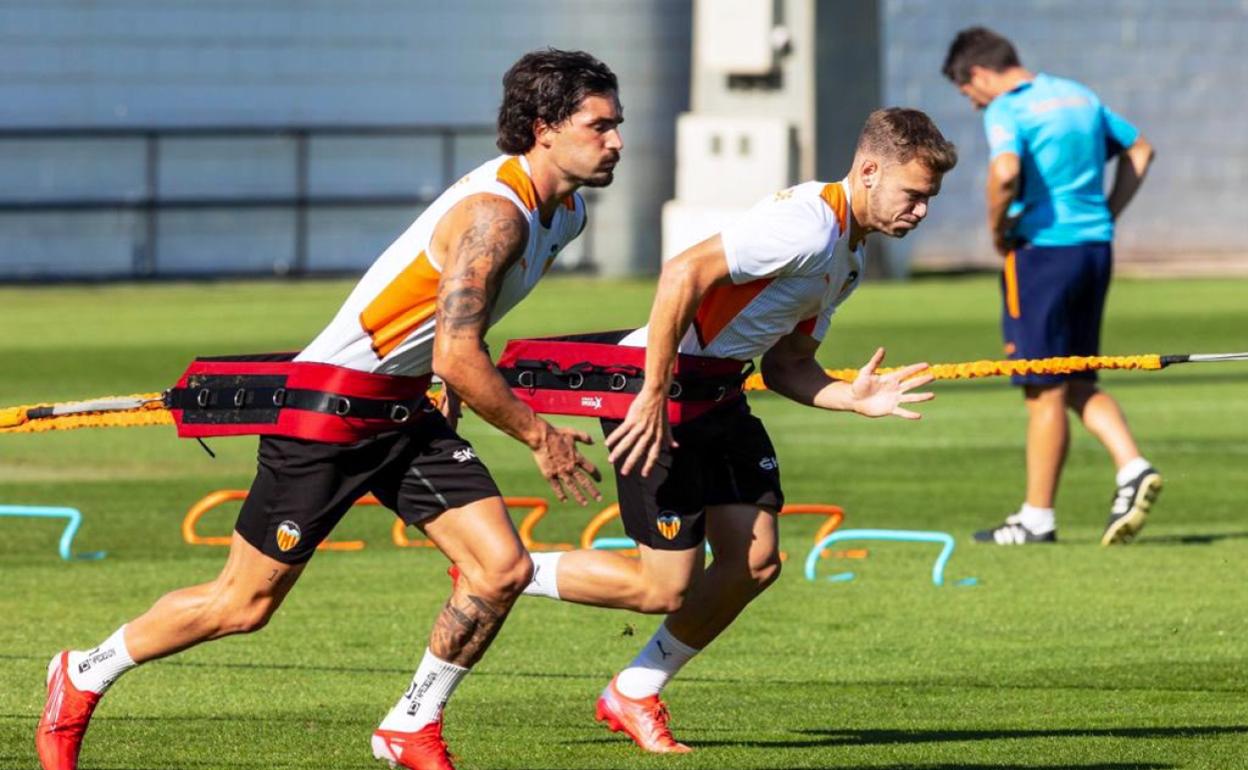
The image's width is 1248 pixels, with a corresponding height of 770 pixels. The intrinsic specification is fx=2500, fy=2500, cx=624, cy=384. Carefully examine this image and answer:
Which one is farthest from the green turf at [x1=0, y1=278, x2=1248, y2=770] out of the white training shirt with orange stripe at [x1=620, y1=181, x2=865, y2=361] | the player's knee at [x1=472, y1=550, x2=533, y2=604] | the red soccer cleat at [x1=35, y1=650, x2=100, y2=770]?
the white training shirt with orange stripe at [x1=620, y1=181, x2=865, y2=361]

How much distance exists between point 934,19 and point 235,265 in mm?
10394

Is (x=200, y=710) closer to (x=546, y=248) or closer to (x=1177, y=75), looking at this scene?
(x=546, y=248)

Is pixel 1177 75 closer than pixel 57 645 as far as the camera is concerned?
No

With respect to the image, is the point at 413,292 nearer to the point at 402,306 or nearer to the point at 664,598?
the point at 402,306

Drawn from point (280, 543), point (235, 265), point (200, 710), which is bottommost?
point (235, 265)

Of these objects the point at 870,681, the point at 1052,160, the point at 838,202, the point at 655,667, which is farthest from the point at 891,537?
the point at 838,202

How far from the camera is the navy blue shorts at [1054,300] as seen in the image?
1222cm

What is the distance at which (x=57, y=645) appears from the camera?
9.23m

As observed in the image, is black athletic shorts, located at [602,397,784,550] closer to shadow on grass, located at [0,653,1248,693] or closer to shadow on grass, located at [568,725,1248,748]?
shadow on grass, located at [568,725,1248,748]

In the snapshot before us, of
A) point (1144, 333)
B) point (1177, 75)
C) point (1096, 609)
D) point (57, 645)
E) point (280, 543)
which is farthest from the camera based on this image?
point (1177, 75)

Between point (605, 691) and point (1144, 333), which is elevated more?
point (605, 691)

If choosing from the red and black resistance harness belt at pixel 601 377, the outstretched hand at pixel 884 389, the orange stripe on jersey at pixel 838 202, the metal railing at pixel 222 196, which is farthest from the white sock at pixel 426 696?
the metal railing at pixel 222 196

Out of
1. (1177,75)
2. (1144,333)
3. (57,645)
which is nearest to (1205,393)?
(1144,333)

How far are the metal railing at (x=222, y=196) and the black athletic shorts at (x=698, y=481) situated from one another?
2722 cm
